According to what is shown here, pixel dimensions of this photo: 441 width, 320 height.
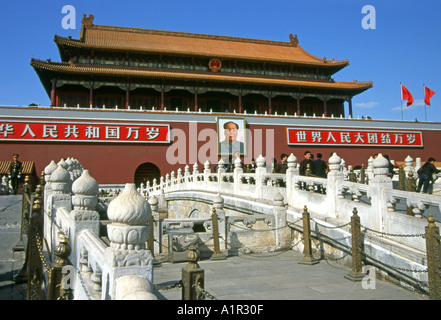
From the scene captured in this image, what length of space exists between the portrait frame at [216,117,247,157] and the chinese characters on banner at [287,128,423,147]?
312 centimetres

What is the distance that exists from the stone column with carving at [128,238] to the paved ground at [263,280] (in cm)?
200

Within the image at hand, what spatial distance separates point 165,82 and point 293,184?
54.8 ft

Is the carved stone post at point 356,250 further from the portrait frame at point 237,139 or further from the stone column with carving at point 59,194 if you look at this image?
the portrait frame at point 237,139

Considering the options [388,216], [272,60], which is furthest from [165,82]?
[388,216]

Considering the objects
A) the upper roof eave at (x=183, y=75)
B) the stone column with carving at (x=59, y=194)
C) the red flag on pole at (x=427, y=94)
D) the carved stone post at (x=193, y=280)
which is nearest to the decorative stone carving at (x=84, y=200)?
the stone column with carving at (x=59, y=194)

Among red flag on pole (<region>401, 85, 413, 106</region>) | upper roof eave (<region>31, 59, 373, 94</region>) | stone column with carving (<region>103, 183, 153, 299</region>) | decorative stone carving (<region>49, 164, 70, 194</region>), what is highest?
upper roof eave (<region>31, 59, 373, 94</region>)

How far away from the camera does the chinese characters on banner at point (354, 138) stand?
2458cm

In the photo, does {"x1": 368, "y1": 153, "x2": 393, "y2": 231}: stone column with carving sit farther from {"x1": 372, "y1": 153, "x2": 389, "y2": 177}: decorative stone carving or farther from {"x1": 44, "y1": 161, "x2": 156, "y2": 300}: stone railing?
{"x1": 44, "y1": 161, "x2": 156, "y2": 300}: stone railing

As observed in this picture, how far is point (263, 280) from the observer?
612cm

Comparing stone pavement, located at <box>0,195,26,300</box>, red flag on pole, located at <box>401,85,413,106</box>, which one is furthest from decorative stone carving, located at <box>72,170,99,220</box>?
red flag on pole, located at <box>401,85,413,106</box>

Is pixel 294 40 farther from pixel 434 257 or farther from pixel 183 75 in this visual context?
pixel 434 257

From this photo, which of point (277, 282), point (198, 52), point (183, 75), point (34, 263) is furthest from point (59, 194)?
point (198, 52)

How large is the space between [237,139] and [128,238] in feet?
67.1

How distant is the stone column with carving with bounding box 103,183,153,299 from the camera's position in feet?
9.57
